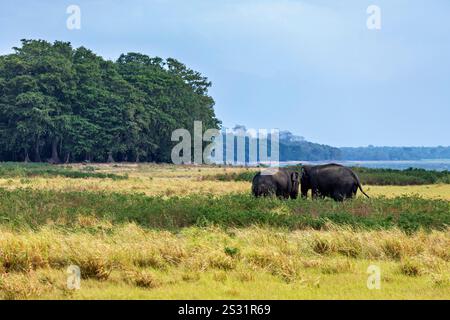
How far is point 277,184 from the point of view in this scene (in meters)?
25.7

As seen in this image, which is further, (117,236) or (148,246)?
(117,236)

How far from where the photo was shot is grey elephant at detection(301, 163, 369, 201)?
83.8ft

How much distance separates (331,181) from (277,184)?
233 centimetres

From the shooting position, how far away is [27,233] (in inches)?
571

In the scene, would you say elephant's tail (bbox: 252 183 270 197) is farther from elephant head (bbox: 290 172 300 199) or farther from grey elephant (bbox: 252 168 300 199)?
elephant head (bbox: 290 172 300 199)

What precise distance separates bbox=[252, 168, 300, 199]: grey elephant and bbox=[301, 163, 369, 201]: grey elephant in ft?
2.55

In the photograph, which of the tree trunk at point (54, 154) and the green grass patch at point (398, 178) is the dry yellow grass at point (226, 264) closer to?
the green grass patch at point (398, 178)

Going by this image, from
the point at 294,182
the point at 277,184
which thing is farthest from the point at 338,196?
the point at 277,184

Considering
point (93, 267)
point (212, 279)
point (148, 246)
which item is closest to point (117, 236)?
point (148, 246)

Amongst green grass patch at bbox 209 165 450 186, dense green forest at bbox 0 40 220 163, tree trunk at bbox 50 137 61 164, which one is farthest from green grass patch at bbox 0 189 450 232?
tree trunk at bbox 50 137 61 164

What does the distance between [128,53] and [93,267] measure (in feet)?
293

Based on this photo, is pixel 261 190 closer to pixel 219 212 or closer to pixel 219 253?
pixel 219 212

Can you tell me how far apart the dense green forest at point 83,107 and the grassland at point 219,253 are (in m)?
54.0
